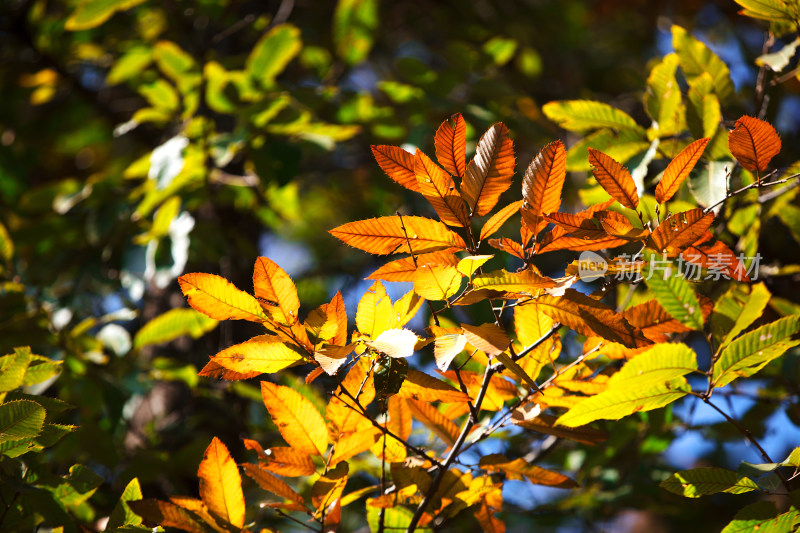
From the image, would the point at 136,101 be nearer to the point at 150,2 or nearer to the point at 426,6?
the point at 150,2

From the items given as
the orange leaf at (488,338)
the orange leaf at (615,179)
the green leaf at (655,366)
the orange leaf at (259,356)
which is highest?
the orange leaf at (615,179)

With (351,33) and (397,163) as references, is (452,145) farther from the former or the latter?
(351,33)

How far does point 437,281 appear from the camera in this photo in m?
0.62

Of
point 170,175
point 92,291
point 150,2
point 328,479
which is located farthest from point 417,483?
point 150,2

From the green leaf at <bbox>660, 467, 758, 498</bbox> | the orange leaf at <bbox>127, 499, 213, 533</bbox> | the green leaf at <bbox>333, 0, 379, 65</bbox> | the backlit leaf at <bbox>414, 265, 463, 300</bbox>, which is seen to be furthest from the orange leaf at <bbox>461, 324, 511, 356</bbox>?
the green leaf at <bbox>333, 0, 379, 65</bbox>

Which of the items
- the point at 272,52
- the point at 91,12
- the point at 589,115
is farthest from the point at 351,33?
the point at 589,115

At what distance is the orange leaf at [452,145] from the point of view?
667mm

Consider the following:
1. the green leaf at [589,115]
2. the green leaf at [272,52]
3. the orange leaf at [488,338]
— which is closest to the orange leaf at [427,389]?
the orange leaf at [488,338]

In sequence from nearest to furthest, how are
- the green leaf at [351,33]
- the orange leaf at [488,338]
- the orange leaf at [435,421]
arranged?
the orange leaf at [488,338] < the orange leaf at [435,421] < the green leaf at [351,33]

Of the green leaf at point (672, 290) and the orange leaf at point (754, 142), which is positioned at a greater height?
the orange leaf at point (754, 142)

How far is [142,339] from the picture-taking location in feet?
4.45

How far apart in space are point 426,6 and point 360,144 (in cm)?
133

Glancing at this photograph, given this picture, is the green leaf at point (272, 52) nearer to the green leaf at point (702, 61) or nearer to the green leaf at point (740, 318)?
the green leaf at point (702, 61)

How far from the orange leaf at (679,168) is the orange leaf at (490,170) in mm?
181
